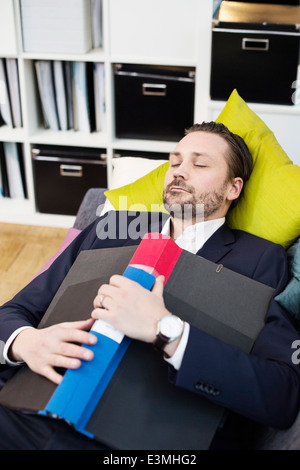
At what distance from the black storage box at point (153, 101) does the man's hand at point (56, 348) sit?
1.66 m

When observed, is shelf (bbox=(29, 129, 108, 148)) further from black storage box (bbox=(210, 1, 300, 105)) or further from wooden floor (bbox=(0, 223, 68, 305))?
black storage box (bbox=(210, 1, 300, 105))

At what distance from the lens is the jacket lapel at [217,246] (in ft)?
4.65

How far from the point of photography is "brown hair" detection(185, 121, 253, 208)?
1.56 metres

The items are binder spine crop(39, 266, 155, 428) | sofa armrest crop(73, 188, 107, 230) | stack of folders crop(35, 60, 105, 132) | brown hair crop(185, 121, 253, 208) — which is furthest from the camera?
stack of folders crop(35, 60, 105, 132)

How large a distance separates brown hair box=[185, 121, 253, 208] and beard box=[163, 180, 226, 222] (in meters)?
0.09

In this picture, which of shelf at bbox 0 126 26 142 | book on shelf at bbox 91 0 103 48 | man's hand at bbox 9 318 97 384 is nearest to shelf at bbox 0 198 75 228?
shelf at bbox 0 126 26 142

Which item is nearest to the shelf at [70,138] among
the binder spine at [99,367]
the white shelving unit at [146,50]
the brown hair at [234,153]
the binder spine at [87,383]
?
the white shelving unit at [146,50]

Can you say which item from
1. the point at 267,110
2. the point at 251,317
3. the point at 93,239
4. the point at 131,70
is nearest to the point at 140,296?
the point at 251,317

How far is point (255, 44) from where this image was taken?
2297 mm

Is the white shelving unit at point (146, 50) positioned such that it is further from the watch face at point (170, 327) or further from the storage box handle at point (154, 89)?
the watch face at point (170, 327)

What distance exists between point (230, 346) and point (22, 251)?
181 cm

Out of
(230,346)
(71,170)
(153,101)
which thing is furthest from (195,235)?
(71,170)
